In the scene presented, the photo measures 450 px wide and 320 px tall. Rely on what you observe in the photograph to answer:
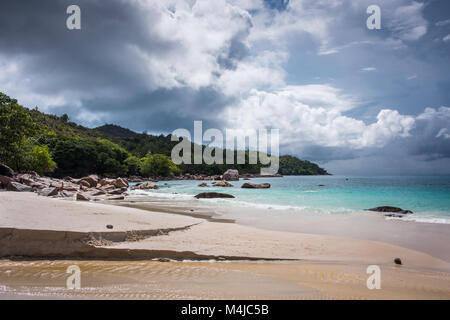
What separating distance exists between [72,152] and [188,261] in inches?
2546

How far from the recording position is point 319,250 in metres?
6.14

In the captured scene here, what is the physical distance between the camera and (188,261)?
17.0 ft

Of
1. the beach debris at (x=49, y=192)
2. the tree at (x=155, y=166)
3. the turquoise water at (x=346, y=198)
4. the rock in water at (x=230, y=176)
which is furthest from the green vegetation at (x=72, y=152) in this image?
the rock in water at (x=230, y=176)

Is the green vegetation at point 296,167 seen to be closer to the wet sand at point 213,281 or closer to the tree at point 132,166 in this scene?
the tree at point 132,166

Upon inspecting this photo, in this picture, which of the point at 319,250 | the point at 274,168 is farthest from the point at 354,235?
the point at 274,168

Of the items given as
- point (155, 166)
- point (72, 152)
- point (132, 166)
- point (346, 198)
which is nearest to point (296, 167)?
point (155, 166)

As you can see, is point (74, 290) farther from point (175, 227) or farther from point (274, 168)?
point (274, 168)

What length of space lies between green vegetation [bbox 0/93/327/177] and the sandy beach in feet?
61.5

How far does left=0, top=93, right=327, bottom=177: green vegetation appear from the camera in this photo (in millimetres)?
21625

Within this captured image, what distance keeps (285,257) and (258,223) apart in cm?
457

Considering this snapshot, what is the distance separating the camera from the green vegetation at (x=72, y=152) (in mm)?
21625

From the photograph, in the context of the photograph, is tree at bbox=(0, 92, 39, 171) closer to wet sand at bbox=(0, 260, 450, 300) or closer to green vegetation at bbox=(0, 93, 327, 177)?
green vegetation at bbox=(0, 93, 327, 177)

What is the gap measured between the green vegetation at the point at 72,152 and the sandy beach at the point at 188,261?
61.5 feet
